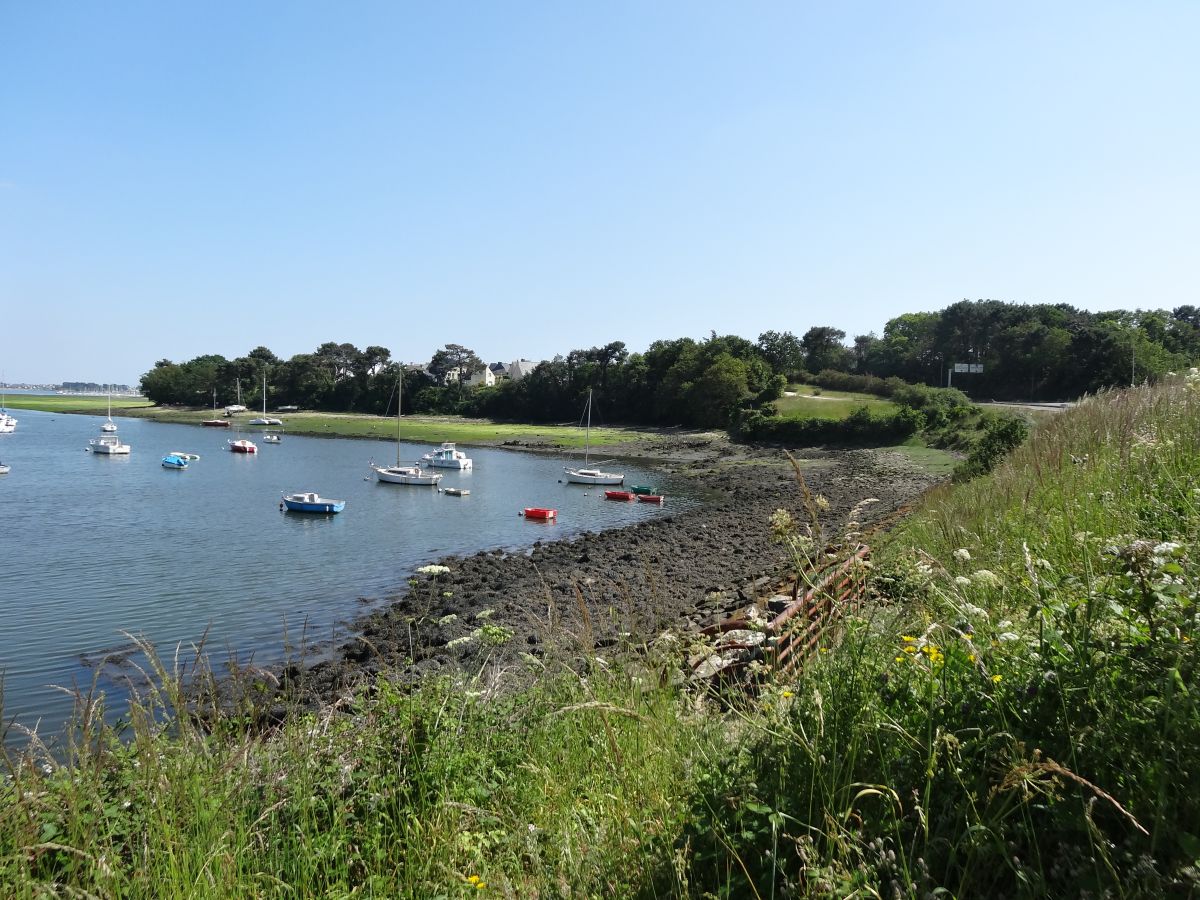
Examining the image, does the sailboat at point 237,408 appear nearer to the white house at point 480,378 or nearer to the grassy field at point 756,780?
the white house at point 480,378

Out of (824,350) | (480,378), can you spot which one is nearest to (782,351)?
(824,350)

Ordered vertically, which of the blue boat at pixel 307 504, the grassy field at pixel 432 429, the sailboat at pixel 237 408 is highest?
the sailboat at pixel 237 408

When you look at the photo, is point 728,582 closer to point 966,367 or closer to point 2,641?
point 2,641

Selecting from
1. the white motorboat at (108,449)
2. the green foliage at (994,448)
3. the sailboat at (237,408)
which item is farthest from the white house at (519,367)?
the green foliage at (994,448)

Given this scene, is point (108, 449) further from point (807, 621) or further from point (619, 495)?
point (807, 621)

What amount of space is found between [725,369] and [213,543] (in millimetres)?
76581

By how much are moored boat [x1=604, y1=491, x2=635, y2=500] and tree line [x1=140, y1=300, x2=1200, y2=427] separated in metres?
35.5

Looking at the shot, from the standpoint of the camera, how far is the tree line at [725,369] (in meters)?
79.8

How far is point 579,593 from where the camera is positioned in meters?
5.00

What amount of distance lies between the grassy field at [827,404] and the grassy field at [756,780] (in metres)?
76.7

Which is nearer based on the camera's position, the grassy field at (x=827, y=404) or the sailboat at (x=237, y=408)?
the grassy field at (x=827, y=404)

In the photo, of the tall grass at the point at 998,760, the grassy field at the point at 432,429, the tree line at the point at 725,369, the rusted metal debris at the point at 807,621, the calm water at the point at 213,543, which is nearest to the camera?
the tall grass at the point at 998,760

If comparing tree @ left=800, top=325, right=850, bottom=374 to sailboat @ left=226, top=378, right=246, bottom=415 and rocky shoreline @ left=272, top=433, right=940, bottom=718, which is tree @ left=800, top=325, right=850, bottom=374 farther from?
sailboat @ left=226, top=378, right=246, bottom=415

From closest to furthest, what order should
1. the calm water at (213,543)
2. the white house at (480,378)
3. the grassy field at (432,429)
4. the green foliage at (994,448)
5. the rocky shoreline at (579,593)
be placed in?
the rocky shoreline at (579,593), the calm water at (213,543), the green foliage at (994,448), the grassy field at (432,429), the white house at (480,378)
